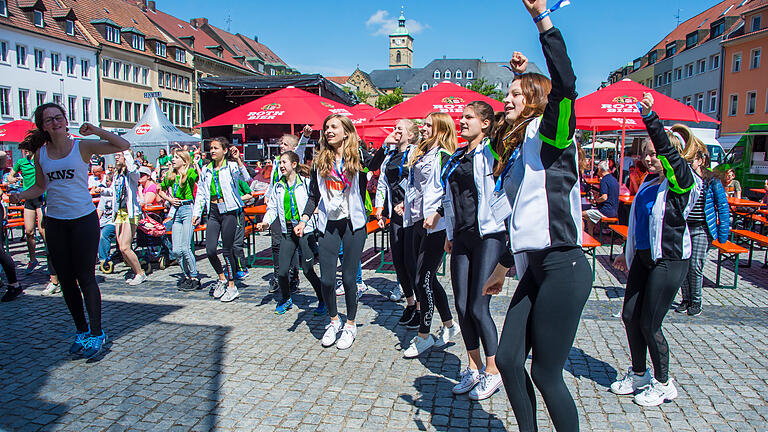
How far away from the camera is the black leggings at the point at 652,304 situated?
3801 millimetres

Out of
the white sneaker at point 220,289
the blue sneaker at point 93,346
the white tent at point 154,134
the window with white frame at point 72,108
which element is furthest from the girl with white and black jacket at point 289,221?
the window with white frame at point 72,108

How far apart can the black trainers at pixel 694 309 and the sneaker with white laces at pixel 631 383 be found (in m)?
2.44

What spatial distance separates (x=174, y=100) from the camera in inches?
2114

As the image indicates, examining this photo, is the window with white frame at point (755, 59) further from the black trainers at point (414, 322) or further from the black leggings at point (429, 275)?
the black leggings at point (429, 275)

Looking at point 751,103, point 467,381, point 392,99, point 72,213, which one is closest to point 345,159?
point 467,381

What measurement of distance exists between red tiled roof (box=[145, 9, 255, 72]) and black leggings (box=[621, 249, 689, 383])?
5933cm

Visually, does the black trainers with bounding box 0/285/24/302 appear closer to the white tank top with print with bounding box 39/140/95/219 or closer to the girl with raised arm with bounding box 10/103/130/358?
the girl with raised arm with bounding box 10/103/130/358

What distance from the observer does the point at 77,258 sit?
4.87 meters

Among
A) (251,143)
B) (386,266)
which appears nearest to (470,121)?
(386,266)

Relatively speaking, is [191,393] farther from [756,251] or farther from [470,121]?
[756,251]

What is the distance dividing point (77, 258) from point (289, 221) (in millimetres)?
2045

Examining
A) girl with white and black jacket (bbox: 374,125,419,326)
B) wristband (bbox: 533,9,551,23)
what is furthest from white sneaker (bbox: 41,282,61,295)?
wristband (bbox: 533,9,551,23)

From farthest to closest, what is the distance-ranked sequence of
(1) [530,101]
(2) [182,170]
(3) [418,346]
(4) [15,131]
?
(4) [15,131], (2) [182,170], (3) [418,346], (1) [530,101]

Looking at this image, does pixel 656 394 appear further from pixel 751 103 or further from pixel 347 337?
pixel 751 103
